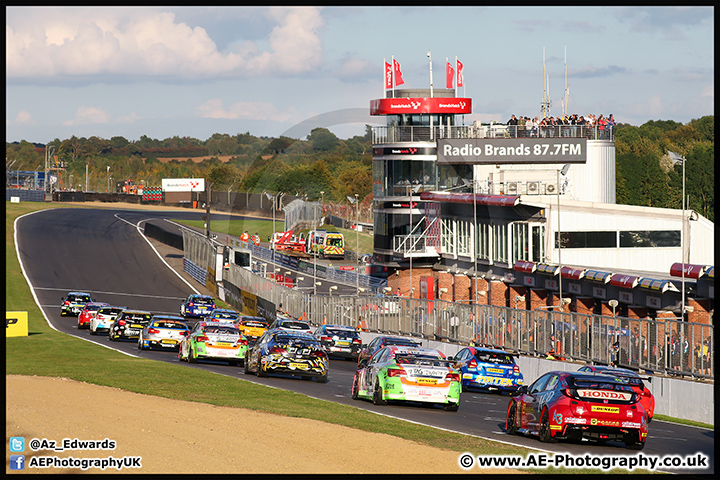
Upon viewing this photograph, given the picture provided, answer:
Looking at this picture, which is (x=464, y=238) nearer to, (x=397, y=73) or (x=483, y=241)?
(x=483, y=241)

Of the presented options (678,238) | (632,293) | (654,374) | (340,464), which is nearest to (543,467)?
(340,464)

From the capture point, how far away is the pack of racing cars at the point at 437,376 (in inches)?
675

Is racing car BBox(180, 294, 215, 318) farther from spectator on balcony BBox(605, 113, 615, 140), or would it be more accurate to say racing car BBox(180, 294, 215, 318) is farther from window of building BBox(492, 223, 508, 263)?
spectator on balcony BBox(605, 113, 615, 140)

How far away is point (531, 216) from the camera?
206 feet

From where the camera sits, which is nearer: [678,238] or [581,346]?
[581,346]

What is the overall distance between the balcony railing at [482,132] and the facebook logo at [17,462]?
67121 millimetres

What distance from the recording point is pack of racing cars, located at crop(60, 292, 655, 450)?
1714 centimetres

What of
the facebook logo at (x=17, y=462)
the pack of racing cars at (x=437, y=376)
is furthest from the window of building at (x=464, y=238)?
the facebook logo at (x=17, y=462)

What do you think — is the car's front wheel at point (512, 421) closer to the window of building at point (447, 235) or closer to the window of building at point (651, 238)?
the window of building at point (651, 238)

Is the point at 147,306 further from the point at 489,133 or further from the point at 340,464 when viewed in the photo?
the point at 340,464

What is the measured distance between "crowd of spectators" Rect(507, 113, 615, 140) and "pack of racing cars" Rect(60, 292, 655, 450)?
38.2 meters

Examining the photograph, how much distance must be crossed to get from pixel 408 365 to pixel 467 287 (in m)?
53.2

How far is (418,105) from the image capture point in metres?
80.1

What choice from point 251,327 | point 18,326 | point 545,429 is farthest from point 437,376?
point 18,326
